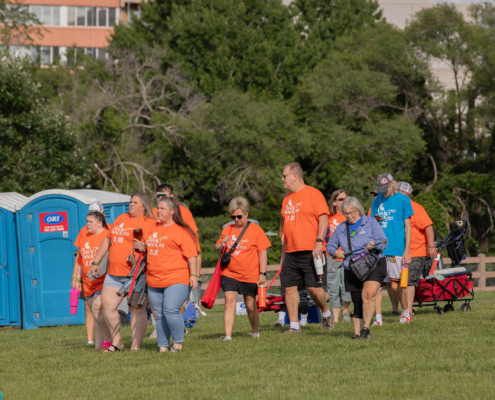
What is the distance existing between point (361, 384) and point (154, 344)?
3.72m

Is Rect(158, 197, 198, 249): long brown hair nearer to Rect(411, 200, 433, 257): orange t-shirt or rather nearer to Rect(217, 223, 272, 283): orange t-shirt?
Rect(217, 223, 272, 283): orange t-shirt

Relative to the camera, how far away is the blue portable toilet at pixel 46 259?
12.9 m

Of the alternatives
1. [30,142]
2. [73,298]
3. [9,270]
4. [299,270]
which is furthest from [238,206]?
[30,142]

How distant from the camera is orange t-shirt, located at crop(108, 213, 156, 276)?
767 centimetres

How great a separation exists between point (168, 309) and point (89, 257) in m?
1.55

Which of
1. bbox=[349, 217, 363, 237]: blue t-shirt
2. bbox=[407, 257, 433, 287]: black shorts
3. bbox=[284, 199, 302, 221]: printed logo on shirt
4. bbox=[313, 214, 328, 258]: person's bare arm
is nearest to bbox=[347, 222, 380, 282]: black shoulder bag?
bbox=[349, 217, 363, 237]: blue t-shirt

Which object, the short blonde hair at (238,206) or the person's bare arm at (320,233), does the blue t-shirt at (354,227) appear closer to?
the person's bare arm at (320,233)

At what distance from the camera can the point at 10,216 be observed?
43.0 feet

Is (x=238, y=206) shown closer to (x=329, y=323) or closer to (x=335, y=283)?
(x=329, y=323)

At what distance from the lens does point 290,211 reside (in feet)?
27.9

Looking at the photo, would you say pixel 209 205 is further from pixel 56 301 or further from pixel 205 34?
pixel 56 301

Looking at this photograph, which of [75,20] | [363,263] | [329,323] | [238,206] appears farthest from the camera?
[75,20]

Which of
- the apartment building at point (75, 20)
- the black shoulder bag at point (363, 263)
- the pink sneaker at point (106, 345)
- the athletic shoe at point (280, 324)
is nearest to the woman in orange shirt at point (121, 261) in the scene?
the pink sneaker at point (106, 345)

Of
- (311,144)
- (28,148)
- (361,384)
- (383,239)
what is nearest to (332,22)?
(311,144)
